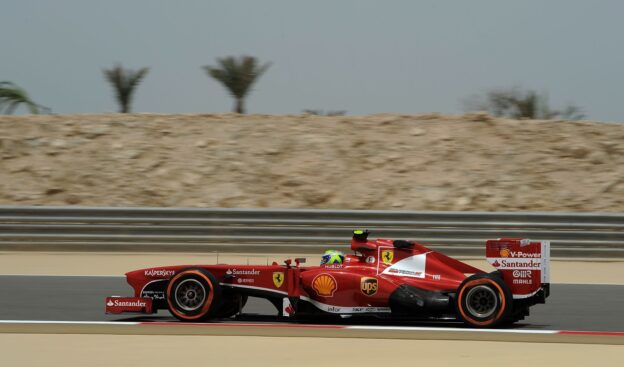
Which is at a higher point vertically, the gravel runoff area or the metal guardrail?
A: the gravel runoff area

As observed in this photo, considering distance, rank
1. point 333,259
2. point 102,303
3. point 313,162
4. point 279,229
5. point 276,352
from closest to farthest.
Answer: point 276,352
point 333,259
point 102,303
point 279,229
point 313,162

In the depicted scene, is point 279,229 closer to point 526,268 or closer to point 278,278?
point 278,278

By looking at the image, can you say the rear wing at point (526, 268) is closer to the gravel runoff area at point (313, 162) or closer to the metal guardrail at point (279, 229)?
the metal guardrail at point (279, 229)

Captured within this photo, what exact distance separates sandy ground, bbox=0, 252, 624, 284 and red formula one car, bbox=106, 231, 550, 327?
14.9ft

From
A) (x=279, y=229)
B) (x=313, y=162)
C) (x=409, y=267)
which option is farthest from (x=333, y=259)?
(x=313, y=162)

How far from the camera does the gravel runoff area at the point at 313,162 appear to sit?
19.0 m

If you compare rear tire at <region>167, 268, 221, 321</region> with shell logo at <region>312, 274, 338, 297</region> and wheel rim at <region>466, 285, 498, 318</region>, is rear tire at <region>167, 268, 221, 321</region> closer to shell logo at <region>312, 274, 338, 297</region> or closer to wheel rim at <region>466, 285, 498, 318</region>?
shell logo at <region>312, 274, 338, 297</region>

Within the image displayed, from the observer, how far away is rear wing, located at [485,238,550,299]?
29.6ft

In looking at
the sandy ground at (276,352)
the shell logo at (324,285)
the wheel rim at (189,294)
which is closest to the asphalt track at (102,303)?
the wheel rim at (189,294)

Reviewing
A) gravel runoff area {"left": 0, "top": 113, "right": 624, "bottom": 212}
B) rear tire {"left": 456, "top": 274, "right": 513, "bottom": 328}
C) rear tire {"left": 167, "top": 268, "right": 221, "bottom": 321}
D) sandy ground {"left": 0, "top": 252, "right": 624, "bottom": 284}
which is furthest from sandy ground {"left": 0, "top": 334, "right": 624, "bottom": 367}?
gravel runoff area {"left": 0, "top": 113, "right": 624, "bottom": 212}

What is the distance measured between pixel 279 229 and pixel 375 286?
684 cm

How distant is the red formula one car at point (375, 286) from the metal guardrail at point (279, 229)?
20.1ft

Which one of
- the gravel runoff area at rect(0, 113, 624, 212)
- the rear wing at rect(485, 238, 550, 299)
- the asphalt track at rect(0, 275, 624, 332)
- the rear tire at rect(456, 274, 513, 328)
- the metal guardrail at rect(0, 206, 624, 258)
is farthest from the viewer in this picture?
the gravel runoff area at rect(0, 113, 624, 212)

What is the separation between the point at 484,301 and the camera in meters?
8.98
